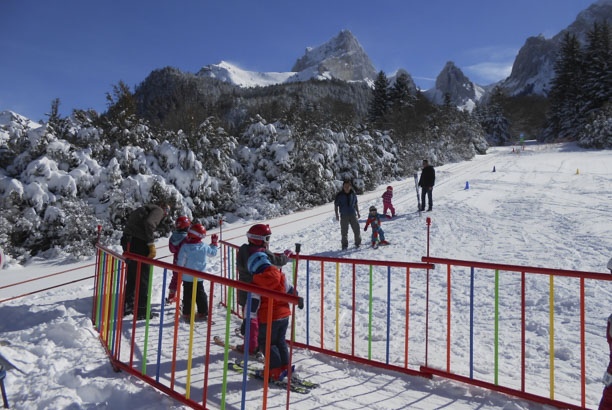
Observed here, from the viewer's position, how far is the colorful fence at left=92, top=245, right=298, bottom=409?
2.72m

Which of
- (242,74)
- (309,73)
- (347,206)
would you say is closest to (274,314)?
(347,206)

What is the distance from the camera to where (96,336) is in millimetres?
4371

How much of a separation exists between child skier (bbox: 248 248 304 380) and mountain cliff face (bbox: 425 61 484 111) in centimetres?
14803

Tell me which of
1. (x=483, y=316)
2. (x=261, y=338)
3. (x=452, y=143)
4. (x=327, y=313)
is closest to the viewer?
(x=261, y=338)

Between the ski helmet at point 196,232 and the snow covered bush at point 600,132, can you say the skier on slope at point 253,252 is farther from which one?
the snow covered bush at point 600,132

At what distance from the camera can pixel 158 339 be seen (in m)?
4.27

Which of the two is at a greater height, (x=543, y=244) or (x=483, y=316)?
(x=543, y=244)

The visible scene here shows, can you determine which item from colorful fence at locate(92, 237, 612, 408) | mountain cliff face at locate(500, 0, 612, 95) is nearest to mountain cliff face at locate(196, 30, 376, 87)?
mountain cliff face at locate(500, 0, 612, 95)

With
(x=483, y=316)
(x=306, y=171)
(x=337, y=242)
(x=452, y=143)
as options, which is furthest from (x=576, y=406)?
(x=452, y=143)

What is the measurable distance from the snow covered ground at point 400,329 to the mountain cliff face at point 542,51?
377ft

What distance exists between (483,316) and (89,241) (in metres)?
10.3

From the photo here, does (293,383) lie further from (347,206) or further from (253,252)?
(347,206)

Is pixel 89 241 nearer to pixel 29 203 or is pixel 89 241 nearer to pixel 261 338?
pixel 29 203

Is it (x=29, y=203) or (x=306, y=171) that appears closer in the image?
(x=29, y=203)
